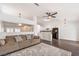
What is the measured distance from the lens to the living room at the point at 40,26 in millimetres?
2318

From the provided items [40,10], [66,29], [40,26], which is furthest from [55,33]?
[40,10]

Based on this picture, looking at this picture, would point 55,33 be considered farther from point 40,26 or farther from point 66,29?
point 40,26

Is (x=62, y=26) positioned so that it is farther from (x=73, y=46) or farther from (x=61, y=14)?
(x=73, y=46)

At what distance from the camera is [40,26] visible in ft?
8.83

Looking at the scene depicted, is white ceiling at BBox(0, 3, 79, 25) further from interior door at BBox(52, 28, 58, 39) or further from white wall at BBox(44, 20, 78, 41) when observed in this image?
interior door at BBox(52, 28, 58, 39)

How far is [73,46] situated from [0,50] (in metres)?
2.35

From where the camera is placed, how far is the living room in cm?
232

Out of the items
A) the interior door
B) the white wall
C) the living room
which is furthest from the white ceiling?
the interior door

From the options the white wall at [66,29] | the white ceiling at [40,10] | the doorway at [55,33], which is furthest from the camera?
the doorway at [55,33]

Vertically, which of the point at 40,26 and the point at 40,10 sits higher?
the point at 40,10

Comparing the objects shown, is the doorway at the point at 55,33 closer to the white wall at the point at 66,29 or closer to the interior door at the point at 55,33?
the interior door at the point at 55,33

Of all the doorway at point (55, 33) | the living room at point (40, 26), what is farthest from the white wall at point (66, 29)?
the doorway at point (55, 33)

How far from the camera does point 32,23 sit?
2.72 m

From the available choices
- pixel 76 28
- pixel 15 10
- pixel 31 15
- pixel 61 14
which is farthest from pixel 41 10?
pixel 76 28
